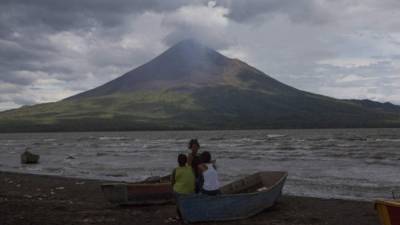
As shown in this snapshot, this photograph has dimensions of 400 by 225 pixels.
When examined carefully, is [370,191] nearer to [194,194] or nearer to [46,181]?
[194,194]

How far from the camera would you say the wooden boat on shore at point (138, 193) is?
21.1 m

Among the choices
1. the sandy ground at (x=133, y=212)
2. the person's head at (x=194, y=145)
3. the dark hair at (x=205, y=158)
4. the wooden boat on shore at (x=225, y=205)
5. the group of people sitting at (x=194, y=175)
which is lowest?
the sandy ground at (x=133, y=212)

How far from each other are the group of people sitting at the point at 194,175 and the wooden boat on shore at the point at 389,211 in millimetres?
5255

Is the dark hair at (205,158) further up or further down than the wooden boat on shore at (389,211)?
further up

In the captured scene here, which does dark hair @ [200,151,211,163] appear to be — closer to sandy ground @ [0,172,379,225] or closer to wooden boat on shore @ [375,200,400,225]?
sandy ground @ [0,172,379,225]

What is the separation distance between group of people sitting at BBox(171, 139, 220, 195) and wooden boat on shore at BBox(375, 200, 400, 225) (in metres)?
5.26

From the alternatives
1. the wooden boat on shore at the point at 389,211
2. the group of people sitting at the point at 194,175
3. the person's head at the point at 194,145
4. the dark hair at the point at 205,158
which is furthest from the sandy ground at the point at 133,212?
the wooden boat on shore at the point at 389,211

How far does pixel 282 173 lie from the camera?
2150cm

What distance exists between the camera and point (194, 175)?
16672 millimetres

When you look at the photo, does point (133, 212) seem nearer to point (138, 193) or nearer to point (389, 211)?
point (138, 193)

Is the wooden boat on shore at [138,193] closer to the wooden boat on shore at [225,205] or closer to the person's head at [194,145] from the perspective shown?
the wooden boat on shore at [225,205]

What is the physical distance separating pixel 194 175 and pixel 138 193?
5270mm

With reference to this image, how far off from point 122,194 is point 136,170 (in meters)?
24.1

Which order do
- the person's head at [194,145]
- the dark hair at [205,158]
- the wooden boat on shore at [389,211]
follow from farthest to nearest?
the dark hair at [205,158] → the person's head at [194,145] → the wooden boat on shore at [389,211]
